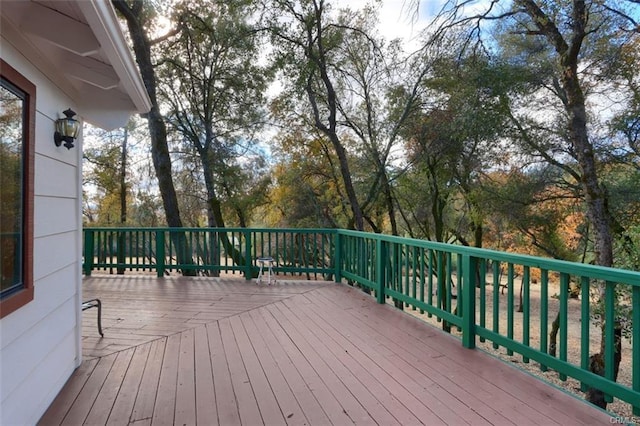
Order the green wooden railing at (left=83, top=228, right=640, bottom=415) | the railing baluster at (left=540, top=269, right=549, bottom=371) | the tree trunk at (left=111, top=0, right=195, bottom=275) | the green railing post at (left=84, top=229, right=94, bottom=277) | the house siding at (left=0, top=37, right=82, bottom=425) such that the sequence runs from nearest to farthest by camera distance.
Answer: the house siding at (left=0, top=37, right=82, bottom=425) < the green wooden railing at (left=83, top=228, right=640, bottom=415) < the railing baluster at (left=540, top=269, right=549, bottom=371) < the green railing post at (left=84, top=229, right=94, bottom=277) < the tree trunk at (left=111, top=0, right=195, bottom=275)

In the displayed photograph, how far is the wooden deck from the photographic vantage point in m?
2.02

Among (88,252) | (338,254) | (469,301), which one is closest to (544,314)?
(469,301)

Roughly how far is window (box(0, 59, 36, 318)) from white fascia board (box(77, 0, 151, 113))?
42 centimetres

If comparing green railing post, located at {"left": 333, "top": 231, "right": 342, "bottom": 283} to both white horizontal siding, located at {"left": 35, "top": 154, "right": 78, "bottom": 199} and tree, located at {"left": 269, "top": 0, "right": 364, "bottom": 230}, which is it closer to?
tree, located at {"left": 269, "top": 0, "right": 364, "bottom": 230}

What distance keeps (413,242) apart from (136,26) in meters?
A: 8.15

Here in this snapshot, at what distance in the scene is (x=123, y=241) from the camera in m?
6.52

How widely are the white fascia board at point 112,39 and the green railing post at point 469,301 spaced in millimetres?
2903

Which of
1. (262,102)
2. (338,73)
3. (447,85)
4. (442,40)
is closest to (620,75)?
(447,85)

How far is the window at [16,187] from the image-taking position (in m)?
1.59

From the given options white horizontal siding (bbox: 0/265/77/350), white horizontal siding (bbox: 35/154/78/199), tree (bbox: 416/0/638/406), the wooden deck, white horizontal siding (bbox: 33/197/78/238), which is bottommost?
the wooden deck

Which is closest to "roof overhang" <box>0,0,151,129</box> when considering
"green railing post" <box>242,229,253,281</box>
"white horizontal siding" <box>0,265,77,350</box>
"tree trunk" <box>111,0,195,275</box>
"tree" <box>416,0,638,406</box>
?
"white horizontal siding" <box>0,265,77,350</box>

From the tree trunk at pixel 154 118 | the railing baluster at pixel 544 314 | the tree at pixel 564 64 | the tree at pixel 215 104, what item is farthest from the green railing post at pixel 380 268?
the tree at pixel 215 104

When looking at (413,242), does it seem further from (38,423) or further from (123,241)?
(123,241)

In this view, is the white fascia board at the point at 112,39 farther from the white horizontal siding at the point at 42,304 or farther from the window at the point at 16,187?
the white horizontal siding at the point at 42,304
